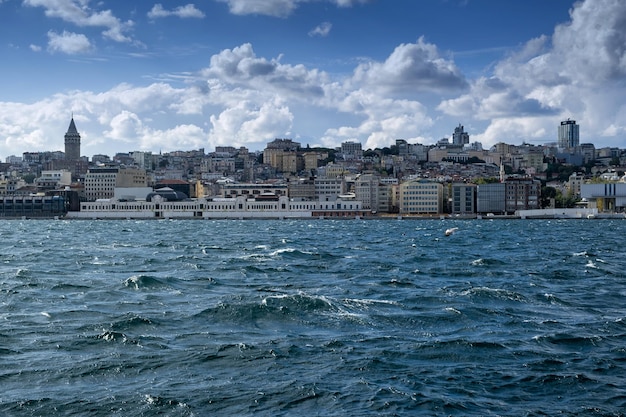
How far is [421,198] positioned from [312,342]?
4685 inches

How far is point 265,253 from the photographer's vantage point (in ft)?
153

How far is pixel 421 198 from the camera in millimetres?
137125

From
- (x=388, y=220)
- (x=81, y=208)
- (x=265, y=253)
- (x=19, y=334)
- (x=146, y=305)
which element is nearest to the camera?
(x=19, y=334)

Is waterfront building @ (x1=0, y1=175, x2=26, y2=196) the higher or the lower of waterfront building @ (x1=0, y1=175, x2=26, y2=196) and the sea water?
the higher

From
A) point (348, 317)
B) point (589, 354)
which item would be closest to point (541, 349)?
point (589, 354)

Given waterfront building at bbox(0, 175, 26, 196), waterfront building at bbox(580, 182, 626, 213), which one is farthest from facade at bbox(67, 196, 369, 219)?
waterfront building at bbox(580, 182, 626, 213)

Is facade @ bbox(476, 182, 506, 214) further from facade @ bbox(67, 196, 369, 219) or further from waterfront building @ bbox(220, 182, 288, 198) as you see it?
waterfront building @ bbox(220, 182, 288, 198)

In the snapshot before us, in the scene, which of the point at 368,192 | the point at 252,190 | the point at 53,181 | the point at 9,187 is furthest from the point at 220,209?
the point at 53,181

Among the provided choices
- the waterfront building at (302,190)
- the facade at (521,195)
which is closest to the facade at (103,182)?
the waterfront building at (302,190)

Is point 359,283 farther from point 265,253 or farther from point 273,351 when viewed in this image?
point 265,253

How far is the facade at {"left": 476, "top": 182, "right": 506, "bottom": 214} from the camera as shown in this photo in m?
136

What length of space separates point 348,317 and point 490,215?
361 feet

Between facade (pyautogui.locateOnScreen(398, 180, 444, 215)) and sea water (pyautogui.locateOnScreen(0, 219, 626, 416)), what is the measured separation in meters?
101

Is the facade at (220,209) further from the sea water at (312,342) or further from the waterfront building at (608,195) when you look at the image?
the sea water at (312,342)
